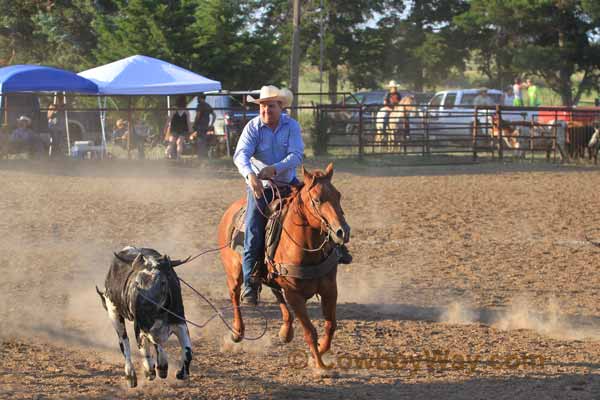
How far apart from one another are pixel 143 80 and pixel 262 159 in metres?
14.7

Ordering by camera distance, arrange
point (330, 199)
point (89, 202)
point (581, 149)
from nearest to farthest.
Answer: point (330, 199), point (89, 202), point (581, 149)

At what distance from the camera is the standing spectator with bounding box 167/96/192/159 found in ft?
66.5

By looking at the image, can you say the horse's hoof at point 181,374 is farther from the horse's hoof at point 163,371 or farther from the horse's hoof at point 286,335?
the horse's hoof at point 286,335

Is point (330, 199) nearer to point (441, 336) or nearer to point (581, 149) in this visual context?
point (441, 336)

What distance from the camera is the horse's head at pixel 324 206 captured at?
5.42 m

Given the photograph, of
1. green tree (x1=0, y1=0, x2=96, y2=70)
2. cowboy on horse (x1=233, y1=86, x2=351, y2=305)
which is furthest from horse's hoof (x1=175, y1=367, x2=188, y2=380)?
green tree (x1=0, y1=0, x2=96, y2=70)

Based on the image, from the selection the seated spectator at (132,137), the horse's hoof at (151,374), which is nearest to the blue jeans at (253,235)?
the horse's hoof at (151,374)

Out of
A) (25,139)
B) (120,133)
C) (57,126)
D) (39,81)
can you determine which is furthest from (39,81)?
(120,133)

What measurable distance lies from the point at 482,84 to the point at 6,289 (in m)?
44.4

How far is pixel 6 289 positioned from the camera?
8.44m

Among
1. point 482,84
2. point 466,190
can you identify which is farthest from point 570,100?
point 466,190

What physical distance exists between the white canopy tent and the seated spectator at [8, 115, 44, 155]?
1.45 meters

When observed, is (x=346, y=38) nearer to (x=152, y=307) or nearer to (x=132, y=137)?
(x=132, y=137)

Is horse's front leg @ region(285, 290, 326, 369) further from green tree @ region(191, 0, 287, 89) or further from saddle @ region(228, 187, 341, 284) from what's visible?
green tree @ region(191, 0, 287, 89)
